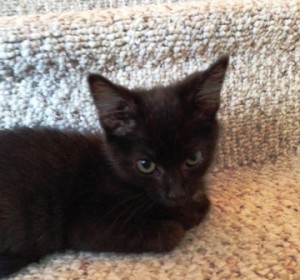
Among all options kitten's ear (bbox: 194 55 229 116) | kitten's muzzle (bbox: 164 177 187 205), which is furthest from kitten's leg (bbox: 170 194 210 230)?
kitten's ear (bbox: 194 55 229 116)

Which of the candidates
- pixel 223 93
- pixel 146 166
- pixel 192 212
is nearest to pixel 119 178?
pixel 146 166

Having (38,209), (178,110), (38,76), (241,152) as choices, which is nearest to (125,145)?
(178,110)

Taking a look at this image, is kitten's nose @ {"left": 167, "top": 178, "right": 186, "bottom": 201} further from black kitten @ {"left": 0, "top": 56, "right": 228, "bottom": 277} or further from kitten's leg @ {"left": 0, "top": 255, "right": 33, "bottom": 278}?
kitten's leg @ {"left": 0, "top": 255, "right": 33, "bottom": 278}

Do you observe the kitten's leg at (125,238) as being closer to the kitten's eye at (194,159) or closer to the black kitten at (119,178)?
the black kitten at (119,178)

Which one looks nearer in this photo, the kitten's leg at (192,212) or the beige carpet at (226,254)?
the beige carpet at (226,254)

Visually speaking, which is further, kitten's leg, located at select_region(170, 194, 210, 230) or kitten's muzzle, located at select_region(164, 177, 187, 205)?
kitten's leg, located at select_region(170, 194, 210, 230)

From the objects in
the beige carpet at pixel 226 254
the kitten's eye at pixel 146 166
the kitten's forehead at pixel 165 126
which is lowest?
the beige carpet at pixel 226 254

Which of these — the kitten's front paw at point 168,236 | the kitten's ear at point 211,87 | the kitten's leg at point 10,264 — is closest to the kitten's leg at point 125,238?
the kitten's front paw at point 168,236
